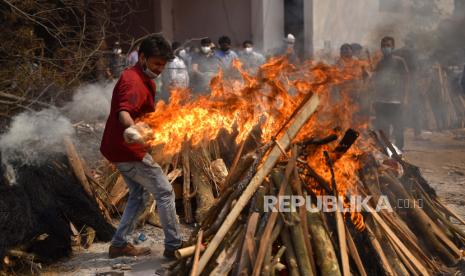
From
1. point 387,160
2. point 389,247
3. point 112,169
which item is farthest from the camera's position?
point 112,169

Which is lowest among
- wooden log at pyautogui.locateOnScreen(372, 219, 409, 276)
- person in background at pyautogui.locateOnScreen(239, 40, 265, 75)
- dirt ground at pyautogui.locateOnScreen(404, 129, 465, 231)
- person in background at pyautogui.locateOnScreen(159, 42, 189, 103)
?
dirt ground at pyautogui.locateOnScreen(404, 129, 465, 231)

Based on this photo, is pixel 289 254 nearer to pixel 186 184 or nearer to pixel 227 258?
pixel 227 258

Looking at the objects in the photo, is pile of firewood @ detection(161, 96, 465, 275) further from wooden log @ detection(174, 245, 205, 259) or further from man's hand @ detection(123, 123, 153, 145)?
man's hand @ detection(123, 123, 153, 145)

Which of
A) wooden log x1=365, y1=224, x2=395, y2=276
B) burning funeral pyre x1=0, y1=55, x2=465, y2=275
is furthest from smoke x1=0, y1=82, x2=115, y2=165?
wooden log x1=365, y1=224, x2=395, y2=276

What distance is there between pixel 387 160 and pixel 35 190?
344 cm

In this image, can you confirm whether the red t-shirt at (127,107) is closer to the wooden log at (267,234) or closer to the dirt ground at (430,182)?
the dirt ground at (430,182)

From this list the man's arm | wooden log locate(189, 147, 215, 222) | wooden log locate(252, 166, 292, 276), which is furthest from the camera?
wooden log locate(189, 147, 215, 222)

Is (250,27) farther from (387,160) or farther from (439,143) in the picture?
(387,160)

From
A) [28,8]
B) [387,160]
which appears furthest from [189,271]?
[28,8]

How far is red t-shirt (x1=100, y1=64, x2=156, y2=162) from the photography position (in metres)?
4.82

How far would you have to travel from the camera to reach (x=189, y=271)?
4254 millimetres

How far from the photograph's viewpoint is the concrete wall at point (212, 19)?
16.3 meters

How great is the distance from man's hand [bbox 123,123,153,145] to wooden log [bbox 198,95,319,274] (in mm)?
995

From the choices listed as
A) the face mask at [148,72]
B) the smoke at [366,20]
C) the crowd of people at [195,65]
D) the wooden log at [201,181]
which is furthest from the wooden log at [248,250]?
the smoke at [366,20]
